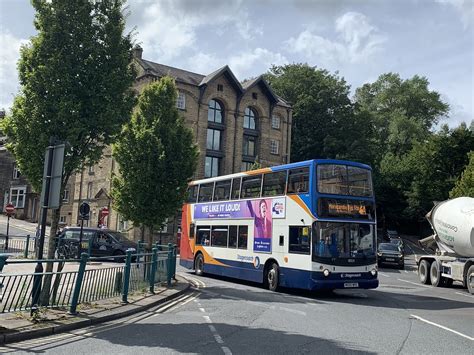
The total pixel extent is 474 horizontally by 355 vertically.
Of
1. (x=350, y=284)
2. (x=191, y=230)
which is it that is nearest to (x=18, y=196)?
(x=191, y=230)

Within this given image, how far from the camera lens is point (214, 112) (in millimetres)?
47531

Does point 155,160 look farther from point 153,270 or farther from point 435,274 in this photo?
point 435,274

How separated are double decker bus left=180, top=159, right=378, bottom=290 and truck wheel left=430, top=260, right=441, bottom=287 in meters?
7.12

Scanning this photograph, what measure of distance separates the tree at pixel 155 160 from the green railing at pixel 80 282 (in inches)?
258

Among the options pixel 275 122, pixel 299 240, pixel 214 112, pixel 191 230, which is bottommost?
pixel 299 240

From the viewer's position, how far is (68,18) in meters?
11.7

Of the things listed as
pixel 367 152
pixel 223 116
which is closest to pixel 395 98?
pixel 367 152

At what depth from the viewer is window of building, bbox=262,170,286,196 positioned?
53.3 feet

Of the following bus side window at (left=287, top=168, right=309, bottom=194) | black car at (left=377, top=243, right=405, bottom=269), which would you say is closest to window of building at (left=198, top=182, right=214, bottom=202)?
bus side window at (left=287, top=168, right=309, bottom=194)

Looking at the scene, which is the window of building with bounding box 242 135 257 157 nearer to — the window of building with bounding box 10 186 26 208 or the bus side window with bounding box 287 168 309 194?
the window of building with bounding box 10 186 26 208

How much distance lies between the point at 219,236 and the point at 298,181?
5.55 m

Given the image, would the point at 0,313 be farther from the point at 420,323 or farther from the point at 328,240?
the point at 328,240

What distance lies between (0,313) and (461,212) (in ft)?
55.6

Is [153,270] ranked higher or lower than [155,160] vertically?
lower
